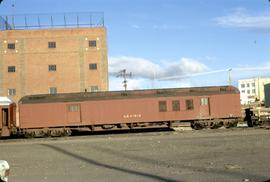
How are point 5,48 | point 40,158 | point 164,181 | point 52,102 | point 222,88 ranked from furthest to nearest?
point 5,48, point 222,88, point 52,102, point 40,158, point 164,181

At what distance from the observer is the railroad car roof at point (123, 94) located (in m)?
37.1

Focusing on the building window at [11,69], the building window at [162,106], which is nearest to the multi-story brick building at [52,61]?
the building window at [11,69]

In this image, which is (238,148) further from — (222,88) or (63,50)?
(63,50)

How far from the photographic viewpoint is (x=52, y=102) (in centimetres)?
3678

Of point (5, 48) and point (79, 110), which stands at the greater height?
point (5, 48)

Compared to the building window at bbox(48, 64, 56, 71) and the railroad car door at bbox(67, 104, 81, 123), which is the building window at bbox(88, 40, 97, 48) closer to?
the building window at bbox(48, 64, 56, 71)

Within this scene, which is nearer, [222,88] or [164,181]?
[164,181]

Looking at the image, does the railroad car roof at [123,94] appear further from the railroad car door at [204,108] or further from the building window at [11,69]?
the building window at [11,69]

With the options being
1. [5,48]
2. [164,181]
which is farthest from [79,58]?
[164,181]

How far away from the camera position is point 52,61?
214 ft

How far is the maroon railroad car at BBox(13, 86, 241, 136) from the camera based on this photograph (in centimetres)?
3638

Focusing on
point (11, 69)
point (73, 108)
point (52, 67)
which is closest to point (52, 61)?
point (52, 67)

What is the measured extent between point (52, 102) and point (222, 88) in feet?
49.4

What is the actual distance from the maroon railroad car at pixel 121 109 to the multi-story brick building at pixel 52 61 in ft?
88.2
